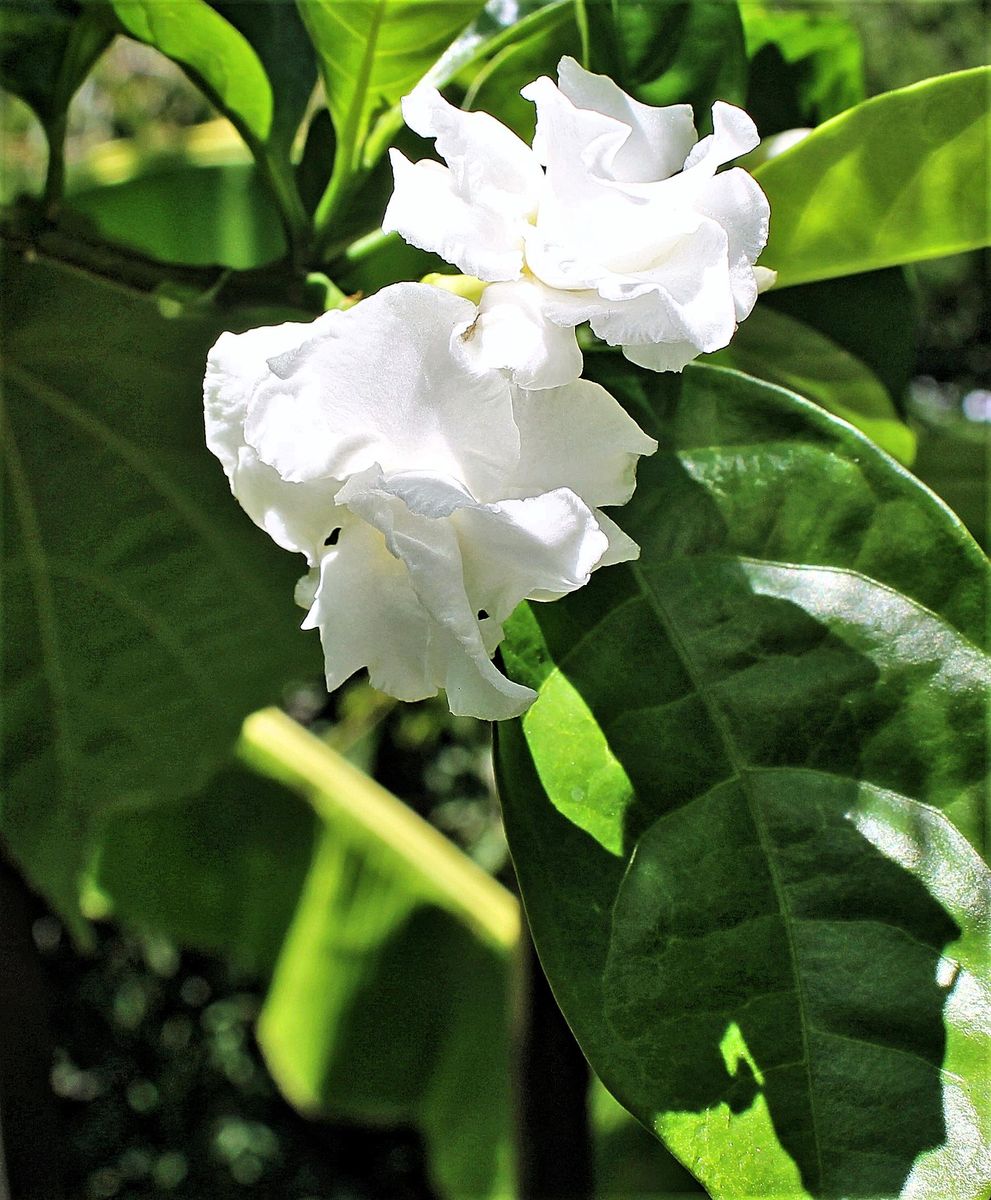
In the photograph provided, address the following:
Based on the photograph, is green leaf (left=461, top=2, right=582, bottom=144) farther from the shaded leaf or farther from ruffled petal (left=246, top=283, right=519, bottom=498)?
ruffled petal (left=246, top=283, right=519, bottom=498)

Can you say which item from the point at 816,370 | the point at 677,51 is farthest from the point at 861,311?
the point at 677,51

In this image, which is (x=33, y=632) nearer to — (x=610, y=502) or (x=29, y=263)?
(x=29, y=263)

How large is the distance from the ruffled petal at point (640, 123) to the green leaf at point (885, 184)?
0.27ft

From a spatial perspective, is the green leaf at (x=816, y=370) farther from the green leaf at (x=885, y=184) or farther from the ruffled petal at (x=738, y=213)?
the ruffled petal at (x=738, y=213)

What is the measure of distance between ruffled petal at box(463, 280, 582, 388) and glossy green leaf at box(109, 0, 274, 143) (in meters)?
0.21

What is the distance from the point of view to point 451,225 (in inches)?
12.3

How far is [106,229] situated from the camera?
29.0 inches

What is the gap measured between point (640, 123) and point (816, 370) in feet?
0.71

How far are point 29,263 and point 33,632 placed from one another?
0.18 m

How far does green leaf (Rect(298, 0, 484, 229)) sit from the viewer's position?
0.43 metres

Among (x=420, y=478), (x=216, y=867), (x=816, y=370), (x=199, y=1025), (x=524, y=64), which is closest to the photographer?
(x=420, y=478)

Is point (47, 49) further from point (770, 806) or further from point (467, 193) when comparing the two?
point (770, 806)

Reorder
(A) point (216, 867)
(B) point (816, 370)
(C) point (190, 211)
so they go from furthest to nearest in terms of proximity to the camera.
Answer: (A) point (216, 867)
(C) point (190, 211)
(B) point (816, 370)

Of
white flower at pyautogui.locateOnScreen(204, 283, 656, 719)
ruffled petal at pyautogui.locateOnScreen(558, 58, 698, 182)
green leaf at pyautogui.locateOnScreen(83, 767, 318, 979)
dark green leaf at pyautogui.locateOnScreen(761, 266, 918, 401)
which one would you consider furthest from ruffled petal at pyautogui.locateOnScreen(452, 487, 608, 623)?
green leaf at pyautogui.locateOnScreen(83, 767, 318, 979)
